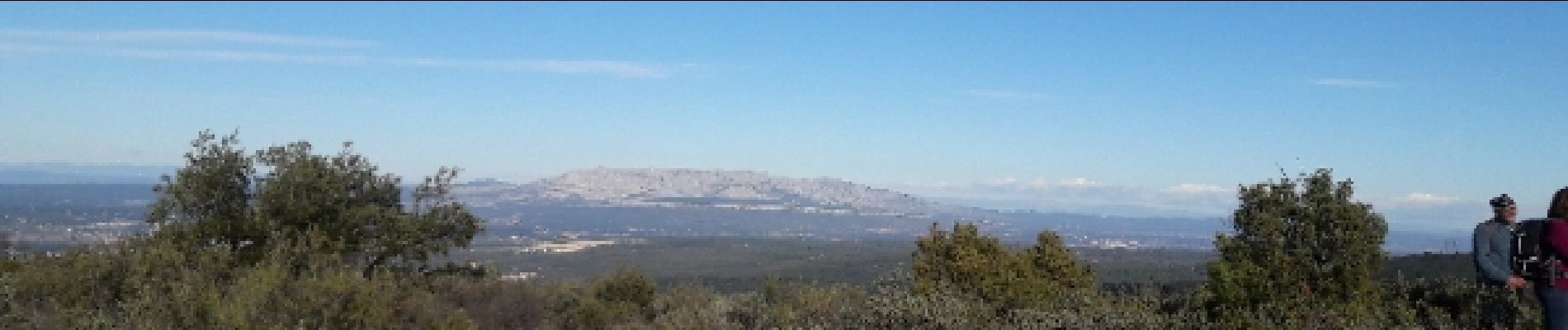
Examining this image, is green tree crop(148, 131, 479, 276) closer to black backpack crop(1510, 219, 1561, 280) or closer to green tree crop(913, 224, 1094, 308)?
green tree crop(913, 224, 1094, 308)

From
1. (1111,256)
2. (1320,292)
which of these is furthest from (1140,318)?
(1111,256)

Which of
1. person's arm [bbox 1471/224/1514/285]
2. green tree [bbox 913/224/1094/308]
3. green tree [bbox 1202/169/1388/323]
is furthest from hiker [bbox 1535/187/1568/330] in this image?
green tree [bbox 913/224/1094/308]

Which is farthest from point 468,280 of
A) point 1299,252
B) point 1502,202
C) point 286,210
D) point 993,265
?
point 1502,202

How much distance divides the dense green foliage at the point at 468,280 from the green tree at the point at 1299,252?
39 mm

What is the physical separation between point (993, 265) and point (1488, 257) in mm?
20744

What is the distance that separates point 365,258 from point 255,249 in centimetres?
307

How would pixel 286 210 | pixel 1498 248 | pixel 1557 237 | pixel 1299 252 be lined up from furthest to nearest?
1. pixel 286 210
2. pixel 1299 252
3. pixel 1498 248
4. pixel 1557 237

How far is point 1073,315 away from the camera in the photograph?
594 inches

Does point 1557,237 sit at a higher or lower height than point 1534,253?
higher

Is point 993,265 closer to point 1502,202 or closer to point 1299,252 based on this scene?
point 1299,252

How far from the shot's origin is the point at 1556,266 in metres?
10.2

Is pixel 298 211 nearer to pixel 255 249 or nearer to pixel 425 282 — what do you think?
pixel 255 249

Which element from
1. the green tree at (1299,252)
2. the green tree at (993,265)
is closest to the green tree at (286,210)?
the green tree at (993,265)

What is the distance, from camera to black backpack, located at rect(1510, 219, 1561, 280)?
10.2 meters
